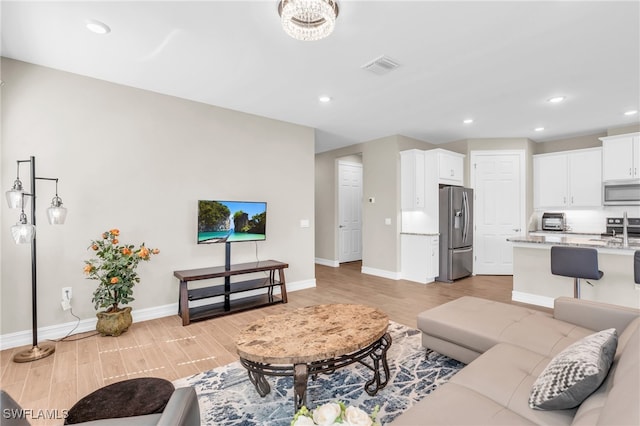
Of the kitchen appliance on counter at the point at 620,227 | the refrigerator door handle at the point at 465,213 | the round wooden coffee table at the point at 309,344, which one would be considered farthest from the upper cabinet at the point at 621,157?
the round wooden coffee table at the point at 309,344

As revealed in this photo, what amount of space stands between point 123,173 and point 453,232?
511cm

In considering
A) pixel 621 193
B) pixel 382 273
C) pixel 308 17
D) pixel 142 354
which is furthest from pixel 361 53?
pixel 621 193

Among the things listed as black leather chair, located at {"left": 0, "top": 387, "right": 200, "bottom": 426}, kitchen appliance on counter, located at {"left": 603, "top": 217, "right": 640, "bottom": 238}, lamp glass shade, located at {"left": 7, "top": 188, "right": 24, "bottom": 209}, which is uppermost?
lamp glass shade, located at {"left": 7, "top": 188, "right": 24, "bottom": 209}

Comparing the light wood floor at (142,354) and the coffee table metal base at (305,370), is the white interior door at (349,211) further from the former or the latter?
the coffee table metal base at (305,370)

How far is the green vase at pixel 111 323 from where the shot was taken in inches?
120

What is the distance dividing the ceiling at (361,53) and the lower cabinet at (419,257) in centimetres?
222

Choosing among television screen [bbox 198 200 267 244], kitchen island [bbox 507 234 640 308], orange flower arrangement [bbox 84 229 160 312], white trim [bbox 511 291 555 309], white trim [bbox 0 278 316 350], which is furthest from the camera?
white trim [bbox 511 291 555 309]

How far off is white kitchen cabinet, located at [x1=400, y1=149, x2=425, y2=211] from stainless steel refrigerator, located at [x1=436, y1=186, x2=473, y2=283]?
0.41 m

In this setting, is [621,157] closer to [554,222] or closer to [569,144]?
[569,144]

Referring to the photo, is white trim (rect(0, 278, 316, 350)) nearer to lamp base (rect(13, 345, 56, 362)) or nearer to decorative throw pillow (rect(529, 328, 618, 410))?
lamp base (rect(13, 345, 56, 362))

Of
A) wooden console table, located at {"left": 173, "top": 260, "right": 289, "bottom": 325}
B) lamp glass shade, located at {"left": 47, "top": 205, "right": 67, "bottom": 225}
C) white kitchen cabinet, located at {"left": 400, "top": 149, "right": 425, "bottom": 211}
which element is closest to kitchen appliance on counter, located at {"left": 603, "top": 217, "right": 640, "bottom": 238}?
white kitchen cabinet, located at {"left": 400, "top": 149, "right": 425, "bottom": 211}

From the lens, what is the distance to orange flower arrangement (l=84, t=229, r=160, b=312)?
120 inches

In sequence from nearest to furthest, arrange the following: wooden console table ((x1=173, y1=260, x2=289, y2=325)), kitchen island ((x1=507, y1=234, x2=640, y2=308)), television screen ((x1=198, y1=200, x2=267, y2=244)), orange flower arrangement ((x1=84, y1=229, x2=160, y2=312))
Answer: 1. orange flower arrangement ((x1=84, y1=229, x2=160, y2=312))
2. kitchen island ((x1=507, y1=234, x2=640, y2=308))
3. wooden console table ((x1=173, y1=260, x2=289, y2=325))
4. television screen ((x1=198, y1=200, x2=267, y2=244))

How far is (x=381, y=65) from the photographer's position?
2.95 meters
